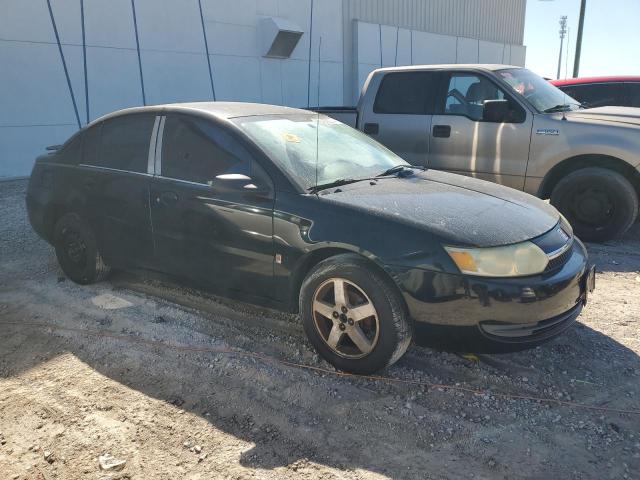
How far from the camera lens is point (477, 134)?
19.1ft

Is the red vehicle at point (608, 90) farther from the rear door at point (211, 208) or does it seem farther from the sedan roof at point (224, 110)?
the rear door at point (211, 208)

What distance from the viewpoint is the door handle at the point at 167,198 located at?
3615 mm

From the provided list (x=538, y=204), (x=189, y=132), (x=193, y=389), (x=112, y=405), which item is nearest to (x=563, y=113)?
(x=538, y=204)

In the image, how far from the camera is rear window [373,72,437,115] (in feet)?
20.3

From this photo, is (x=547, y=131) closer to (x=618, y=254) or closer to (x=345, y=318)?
(x=618, y=254)

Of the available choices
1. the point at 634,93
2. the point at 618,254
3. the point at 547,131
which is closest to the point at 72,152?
the point at 547,131

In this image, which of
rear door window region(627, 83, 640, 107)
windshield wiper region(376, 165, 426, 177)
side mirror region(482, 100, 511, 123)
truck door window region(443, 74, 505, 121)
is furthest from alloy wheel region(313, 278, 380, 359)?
rear door window region(627, 83, 640, 107)

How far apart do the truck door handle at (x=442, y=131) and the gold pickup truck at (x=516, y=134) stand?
12 millimetres

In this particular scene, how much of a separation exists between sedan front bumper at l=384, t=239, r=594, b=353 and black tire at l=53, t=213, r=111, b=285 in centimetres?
274

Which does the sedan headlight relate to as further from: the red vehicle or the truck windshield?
the red vehicle

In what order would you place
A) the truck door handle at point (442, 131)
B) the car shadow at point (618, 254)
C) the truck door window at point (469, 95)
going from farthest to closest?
the truck door handle at point (442, 131)
the truck door window at point (469, 95)
the car shadow at point (618, 254)

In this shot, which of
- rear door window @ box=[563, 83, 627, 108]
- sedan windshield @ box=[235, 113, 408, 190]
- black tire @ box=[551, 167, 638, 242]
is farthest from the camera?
rear door window @ box=[563, 83, 627, 108]

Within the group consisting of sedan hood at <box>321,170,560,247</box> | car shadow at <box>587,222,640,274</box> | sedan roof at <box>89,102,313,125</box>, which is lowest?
car shadow at <box>587,222,640,274</box>

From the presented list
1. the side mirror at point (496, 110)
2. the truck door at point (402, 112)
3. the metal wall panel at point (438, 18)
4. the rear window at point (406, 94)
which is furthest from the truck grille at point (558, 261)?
the metal wall panel at point (438, 18)
